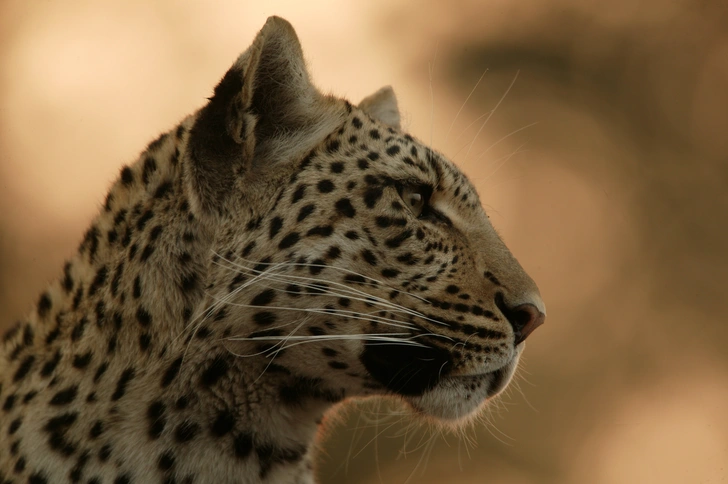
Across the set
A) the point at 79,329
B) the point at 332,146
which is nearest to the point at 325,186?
the point at 332,146

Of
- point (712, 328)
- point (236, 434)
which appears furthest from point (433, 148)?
point (712, 328)

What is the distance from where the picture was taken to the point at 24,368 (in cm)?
299

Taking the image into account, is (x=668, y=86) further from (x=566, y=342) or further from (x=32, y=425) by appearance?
(x=32, y=425)

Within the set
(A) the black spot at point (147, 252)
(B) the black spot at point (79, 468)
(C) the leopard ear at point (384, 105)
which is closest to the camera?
(B) the black spot at point (79, 468)

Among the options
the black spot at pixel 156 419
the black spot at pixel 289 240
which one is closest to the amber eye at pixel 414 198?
the black spot at pixel 289 240

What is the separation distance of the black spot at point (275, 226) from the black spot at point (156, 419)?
2.31 ft

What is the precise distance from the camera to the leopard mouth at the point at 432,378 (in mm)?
2947

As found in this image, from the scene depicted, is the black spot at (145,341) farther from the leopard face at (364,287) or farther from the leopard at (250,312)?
the leopard face at (364,287)

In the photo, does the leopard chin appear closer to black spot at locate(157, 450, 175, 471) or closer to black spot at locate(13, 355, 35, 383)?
black spot at locate(157, 450, 175, 471)

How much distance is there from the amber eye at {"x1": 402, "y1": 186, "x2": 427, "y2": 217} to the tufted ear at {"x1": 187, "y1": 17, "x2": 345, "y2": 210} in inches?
17.2

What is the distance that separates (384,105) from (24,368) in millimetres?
2146

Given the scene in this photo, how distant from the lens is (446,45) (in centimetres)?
540

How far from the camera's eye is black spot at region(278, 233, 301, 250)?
285 centimetres

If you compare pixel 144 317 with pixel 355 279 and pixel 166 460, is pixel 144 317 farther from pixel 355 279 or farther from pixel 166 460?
pixel 355 279
